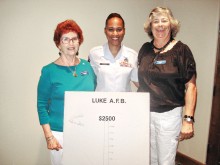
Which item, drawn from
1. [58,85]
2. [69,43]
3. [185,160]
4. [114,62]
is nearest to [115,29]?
[114,62]

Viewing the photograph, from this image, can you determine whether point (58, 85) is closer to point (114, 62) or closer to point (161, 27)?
point (114, 62)

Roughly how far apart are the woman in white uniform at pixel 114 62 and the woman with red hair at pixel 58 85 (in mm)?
206

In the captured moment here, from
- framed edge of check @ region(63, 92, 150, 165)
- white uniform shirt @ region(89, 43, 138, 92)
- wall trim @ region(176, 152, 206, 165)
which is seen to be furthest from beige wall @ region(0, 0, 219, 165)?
framed edge of check @ region(63, 92, 150, 165)

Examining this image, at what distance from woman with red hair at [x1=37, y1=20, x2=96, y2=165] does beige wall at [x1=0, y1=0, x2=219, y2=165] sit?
654 millimetres

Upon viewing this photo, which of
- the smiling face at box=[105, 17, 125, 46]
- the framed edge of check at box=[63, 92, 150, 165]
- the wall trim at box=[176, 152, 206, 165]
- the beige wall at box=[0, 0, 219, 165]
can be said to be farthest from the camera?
the wall trim at box=[176, 152, 206, 165]

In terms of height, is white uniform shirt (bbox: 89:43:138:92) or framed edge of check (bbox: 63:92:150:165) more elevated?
white uniform shirt (bbox: 89:43:138:92)

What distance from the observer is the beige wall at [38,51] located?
1.94m

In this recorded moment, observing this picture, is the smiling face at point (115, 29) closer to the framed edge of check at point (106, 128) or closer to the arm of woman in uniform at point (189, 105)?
the framed edge of check at point (106, 128)

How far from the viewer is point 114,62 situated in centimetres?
167

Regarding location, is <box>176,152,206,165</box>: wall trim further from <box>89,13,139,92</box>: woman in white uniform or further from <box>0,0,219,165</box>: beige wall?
<box>89,13,139,92</box>: woman in white uniform

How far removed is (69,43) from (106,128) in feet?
2.02

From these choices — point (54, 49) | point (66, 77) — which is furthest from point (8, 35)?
point (66, 77)

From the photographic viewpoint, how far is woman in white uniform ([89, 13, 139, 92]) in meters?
1.64

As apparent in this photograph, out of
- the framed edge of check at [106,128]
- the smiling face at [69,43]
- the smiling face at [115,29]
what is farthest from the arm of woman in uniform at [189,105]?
the smiling face at [69,43]
